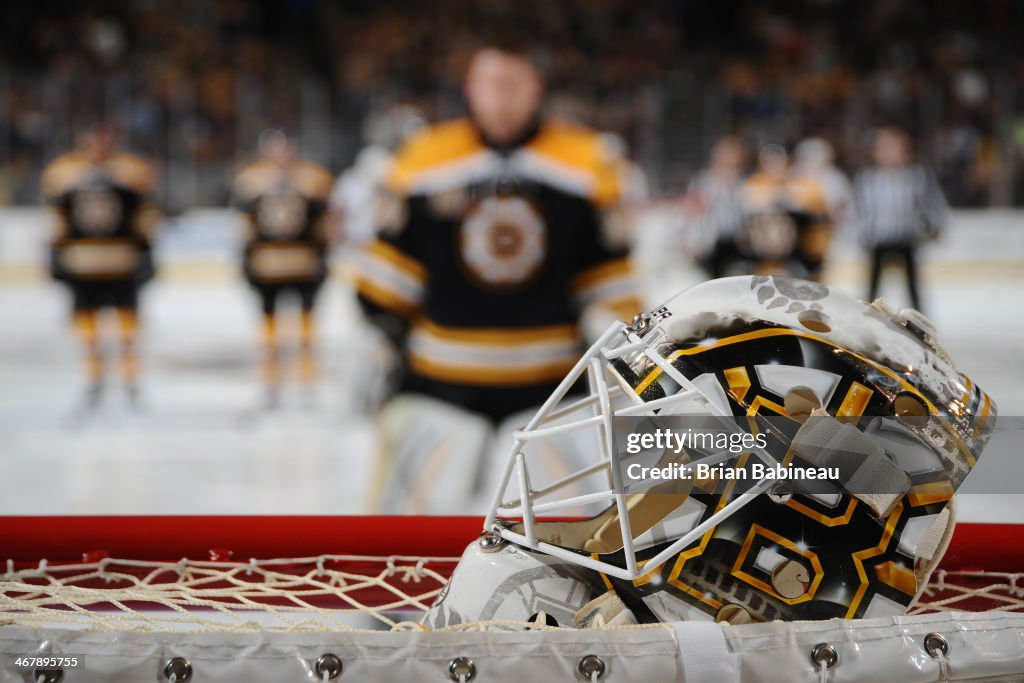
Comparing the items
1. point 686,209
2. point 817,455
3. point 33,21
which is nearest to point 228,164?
point 33,21

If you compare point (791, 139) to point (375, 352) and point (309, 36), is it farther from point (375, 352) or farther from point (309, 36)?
point (375, 352)

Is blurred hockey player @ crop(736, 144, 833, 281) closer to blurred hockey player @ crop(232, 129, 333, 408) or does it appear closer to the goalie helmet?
blurred hockey player @ crop(232, 129, 333, 408)

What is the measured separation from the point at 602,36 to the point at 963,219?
4630mm

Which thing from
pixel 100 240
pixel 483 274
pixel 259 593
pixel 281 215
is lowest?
pixel 259 593

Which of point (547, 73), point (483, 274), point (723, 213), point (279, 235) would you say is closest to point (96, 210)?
point (279, 235)

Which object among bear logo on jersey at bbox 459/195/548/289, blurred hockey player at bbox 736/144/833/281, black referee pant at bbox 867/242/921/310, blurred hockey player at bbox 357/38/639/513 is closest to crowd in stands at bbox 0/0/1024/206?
black referee pant at bbox 867/242/921/310

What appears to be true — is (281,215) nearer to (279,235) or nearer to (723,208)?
(279,235)

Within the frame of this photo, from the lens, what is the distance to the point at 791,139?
28.7 feet

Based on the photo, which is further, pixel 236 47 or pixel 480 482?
pixel 236 47

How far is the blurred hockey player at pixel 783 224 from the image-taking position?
5242mm

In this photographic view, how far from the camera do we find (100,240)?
15.4 feet

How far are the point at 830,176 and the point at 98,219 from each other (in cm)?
550

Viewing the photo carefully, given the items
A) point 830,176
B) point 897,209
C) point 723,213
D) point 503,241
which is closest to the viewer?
point 503,241
